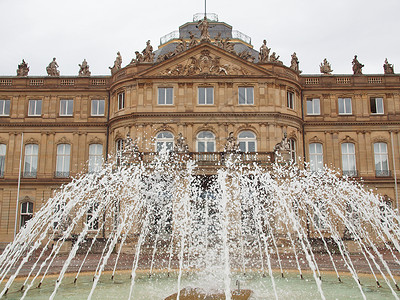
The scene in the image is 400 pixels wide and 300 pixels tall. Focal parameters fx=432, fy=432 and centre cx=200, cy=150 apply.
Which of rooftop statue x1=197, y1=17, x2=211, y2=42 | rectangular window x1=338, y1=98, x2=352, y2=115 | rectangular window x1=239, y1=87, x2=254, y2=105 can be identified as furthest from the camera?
rectangular window x1=338, y1=98, x2=352, y2=115

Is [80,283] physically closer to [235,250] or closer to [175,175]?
[235,250]

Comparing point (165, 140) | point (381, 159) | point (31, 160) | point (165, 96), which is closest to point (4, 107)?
point (31, 160)

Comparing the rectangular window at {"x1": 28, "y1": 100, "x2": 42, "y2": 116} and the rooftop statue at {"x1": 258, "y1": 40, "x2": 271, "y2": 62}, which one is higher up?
the rooftop statue at {"x1": 258, "y1": 40, "x2": 271, "y2": 62}

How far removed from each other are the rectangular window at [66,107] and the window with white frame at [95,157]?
3.40m

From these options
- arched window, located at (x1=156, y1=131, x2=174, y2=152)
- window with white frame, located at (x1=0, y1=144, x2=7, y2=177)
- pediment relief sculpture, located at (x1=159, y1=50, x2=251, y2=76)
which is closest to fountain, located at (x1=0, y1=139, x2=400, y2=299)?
arched window, located at (x1=156, y1=131, x2=174, y2=152)

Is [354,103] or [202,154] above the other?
[354,103]

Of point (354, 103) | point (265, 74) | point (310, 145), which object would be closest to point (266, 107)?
point (265, 74)

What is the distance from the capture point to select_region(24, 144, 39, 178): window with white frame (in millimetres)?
34719

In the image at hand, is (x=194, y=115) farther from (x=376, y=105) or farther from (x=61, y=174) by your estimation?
(x=376, y=105)

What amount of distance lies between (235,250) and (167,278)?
28.3 feet

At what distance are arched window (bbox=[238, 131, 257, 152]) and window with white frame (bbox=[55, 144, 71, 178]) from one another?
14.1 metres

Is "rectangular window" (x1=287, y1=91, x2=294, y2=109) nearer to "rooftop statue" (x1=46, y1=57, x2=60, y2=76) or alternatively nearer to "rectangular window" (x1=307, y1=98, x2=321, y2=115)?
"rectangular window" (x1=307, y1=98, x2=321, y2=115)

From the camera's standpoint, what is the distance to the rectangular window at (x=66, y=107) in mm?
35781

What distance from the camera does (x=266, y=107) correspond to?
32.4 meters
